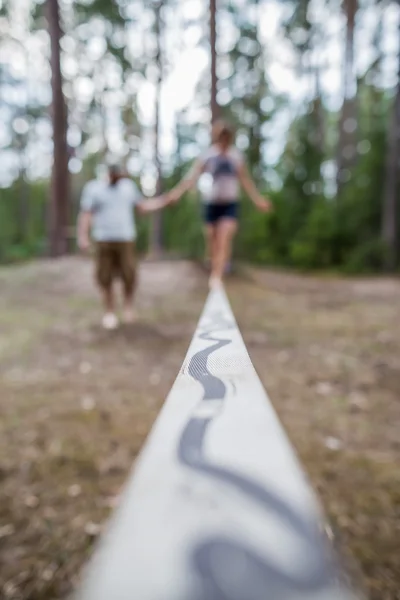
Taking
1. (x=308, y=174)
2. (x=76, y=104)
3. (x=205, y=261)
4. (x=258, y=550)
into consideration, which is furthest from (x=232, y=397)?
(x=76, y=104)

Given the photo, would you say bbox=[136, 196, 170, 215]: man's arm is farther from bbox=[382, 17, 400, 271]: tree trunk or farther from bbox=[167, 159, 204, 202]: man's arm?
bbox=[382, 17, 400, 271]: tree trunk

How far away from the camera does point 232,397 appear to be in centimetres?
52

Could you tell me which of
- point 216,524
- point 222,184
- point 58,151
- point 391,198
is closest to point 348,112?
point 391,198

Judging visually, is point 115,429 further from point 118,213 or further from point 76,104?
point 76,104

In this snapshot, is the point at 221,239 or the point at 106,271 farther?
the point at 106,271

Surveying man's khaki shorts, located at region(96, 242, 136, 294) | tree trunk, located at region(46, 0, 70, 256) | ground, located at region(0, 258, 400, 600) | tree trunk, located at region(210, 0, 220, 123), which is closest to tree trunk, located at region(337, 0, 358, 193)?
tree trunk, located at region(210, 0, 220, 123)

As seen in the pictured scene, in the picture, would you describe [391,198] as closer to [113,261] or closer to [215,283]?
[113,261]

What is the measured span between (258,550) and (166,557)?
59 mm

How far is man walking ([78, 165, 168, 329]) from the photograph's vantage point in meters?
5.72

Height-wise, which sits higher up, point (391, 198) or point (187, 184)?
point (187, 184)

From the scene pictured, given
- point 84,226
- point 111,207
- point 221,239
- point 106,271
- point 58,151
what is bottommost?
point 106,271

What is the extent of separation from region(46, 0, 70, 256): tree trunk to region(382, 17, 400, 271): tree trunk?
28.5 feet

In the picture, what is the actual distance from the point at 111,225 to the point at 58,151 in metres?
6.61

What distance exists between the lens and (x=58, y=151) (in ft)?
38.0
